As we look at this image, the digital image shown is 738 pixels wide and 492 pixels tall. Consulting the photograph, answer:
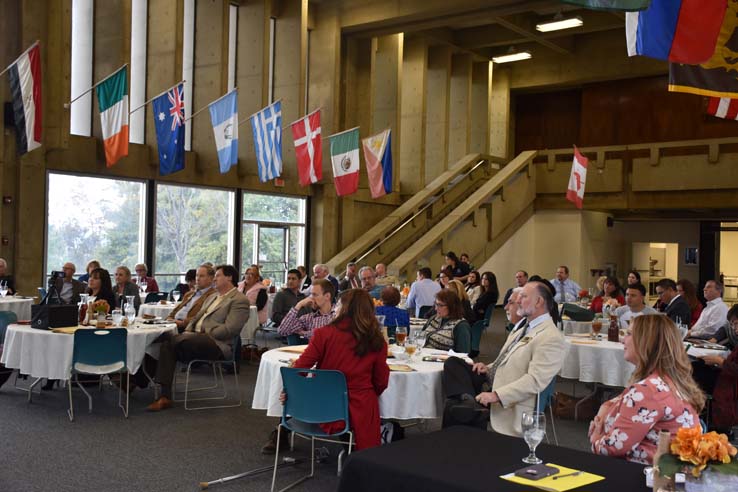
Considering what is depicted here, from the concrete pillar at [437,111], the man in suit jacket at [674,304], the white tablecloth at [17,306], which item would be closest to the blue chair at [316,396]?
the man in suit jacket at [674,304]

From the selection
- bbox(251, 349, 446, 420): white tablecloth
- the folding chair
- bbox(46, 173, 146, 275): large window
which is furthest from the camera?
bbox(46, 173, 146, 275): large window

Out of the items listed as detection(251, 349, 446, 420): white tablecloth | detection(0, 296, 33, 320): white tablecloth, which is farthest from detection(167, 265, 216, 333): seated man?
detection(0, 296, 33, 320): white tablecloth

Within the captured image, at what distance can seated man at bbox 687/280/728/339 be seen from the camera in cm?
831

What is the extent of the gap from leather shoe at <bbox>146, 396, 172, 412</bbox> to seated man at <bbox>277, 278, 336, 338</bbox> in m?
1.47

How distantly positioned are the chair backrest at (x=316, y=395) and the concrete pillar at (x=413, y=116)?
17.0m

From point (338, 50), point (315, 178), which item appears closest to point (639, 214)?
point (338, 50)

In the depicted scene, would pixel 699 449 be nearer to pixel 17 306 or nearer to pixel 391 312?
pixel 391 312

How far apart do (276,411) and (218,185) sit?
1169 cm

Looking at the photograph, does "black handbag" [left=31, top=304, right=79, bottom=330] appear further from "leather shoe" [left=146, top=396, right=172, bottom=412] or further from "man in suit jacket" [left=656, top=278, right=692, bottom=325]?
"man in suit jacket" [left=656, top=278, right=692, bottom=325]

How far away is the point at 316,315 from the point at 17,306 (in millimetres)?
5601

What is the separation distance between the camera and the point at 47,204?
43.7 feet

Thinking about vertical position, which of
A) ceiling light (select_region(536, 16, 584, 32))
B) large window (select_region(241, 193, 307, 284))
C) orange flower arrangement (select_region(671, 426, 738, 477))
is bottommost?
orange flower arrangement (select_region(671, 426, 738, 477))

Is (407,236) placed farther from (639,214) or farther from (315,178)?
(639,214)

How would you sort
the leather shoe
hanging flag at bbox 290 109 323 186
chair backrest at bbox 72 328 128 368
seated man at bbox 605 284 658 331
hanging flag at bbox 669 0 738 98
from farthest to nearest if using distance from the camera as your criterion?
hanging flag at bbox 290 109 323 186, seated man at bbox 605 284 658 331, hanging flag at bbox 669 0 738 98, the leather shoe, chair backrest at bbox 72 328 128 368
